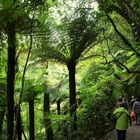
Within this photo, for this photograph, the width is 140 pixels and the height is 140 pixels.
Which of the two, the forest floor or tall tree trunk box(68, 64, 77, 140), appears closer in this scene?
the forest floor

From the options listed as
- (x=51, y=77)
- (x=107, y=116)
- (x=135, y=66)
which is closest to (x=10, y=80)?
(x=135, y=66)

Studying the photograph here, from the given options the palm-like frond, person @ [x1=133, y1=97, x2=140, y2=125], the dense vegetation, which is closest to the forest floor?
the dense vegetation

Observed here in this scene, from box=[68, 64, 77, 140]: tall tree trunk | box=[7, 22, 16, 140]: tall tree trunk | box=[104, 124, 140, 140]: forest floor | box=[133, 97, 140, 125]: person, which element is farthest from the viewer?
box=[133, 97, 140, 125]: person

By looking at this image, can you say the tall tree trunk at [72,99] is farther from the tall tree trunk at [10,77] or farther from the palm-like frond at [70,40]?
the tall tree trunk at [10,77]

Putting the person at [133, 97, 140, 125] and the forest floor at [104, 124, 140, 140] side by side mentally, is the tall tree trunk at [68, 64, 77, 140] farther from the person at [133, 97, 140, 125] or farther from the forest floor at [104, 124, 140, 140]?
the person at [133, 97, 140, 125]

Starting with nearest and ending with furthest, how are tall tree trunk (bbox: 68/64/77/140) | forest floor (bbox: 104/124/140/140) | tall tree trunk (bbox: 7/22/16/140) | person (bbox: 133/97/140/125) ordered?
tall tree trunk (bbox: 7/22/16/140) → forest floor (bbox: 104/124/140/140) → tall tree trunk (bbox: 68/64/77/140) → person (bbox: 133/97/140/125)

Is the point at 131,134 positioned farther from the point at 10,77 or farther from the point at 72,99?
the point at 10,77

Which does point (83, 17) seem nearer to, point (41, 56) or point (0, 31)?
point (41, 56)

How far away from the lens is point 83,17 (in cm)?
1078

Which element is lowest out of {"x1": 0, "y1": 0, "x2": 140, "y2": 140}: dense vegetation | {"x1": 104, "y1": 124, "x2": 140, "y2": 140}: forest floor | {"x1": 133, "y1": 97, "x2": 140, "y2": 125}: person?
{"x1": 104, "y1": 124, "x2": 140, "y2": 140}: forest floor

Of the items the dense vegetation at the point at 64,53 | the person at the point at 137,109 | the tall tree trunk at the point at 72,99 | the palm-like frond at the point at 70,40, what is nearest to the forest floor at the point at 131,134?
the dense vegetation at the point at 64,53

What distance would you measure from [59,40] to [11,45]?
3684mm

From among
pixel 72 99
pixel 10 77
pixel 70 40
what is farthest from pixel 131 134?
pixel 10 77

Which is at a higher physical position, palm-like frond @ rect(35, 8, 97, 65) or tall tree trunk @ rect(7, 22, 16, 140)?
palm-like frond @ rect(35, 8, 97, 65)
